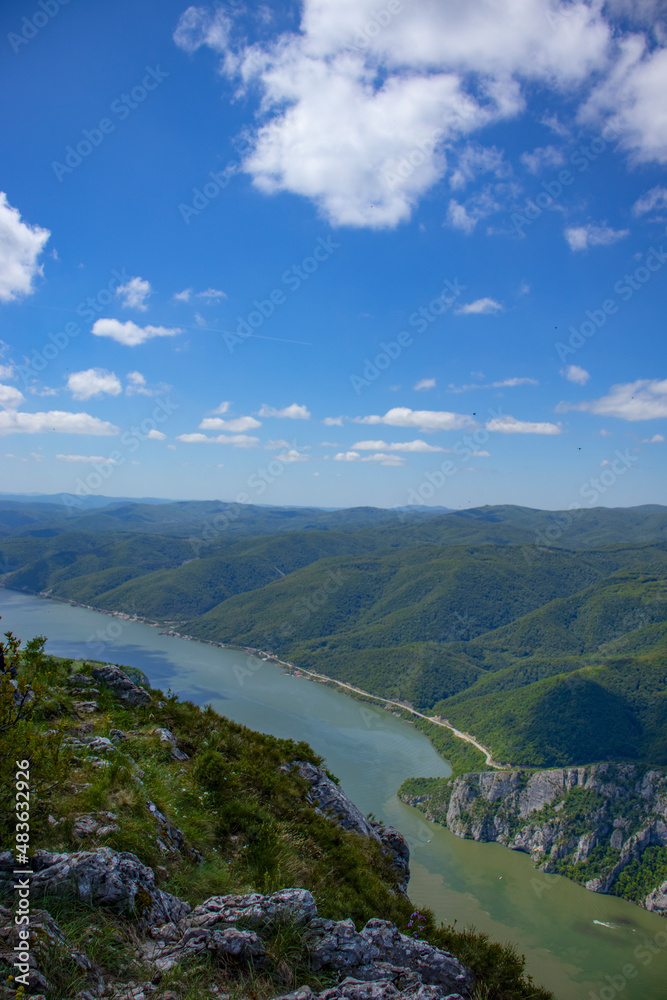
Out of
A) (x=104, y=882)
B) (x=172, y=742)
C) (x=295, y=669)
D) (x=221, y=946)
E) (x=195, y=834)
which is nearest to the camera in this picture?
(x=221, y=946)

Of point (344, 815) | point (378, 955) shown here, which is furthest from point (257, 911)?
point (344, 815)

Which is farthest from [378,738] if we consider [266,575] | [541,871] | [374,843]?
[266,575]

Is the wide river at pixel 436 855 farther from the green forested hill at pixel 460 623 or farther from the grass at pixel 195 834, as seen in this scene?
the green forested hill at pixel 460 623

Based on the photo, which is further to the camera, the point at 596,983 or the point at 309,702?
the point at 309,702

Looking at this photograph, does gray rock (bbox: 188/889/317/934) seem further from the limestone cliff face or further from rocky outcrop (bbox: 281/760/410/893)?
the limestone cliff face

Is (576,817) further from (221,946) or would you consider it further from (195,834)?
(221,946)

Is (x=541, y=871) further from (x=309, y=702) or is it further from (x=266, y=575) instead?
(x=266, y=575)
